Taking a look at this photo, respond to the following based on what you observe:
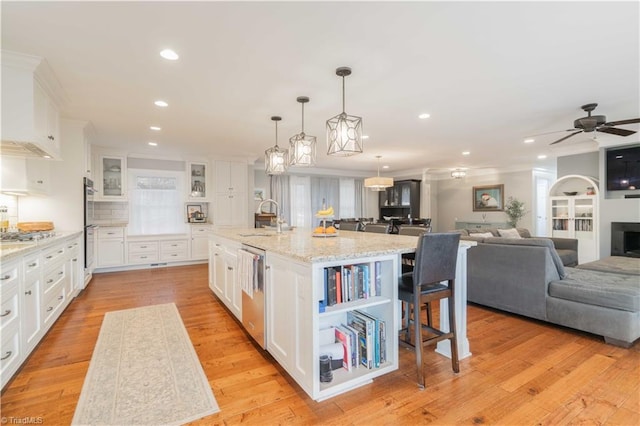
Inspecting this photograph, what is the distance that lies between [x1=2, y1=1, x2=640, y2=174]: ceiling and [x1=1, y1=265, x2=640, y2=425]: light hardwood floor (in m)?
2.40

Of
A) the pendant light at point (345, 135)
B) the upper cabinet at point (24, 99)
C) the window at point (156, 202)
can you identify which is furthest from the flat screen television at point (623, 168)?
the window at point (156, 202)

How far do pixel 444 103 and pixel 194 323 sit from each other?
3.69 m

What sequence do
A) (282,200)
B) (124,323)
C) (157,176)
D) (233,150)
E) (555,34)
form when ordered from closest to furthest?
(555,34), (124,323), (233,150), (157,176), (282,200)

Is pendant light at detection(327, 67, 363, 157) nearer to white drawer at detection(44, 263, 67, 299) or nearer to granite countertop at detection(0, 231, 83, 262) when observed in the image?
granite countertop at detection(0, 231, 83, 262)

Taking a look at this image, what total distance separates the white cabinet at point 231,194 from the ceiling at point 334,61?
209 centimetres

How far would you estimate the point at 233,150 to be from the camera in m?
6.12

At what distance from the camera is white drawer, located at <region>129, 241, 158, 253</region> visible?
19.7 feet

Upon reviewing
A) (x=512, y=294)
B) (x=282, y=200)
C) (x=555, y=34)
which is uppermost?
(x=555, y=34)

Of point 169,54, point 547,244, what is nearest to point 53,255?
point 169,54

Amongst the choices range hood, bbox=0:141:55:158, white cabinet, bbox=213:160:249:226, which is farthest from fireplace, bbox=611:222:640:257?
range hood, bbox=0:141:55:158

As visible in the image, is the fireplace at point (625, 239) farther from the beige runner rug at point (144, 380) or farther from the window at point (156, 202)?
the window at point (156, 202)

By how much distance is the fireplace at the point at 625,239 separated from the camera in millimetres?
5074

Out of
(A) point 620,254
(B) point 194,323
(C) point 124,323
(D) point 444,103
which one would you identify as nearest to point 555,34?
(D) point 444,103

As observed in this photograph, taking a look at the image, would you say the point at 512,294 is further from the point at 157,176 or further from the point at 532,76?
the point at 157,176
